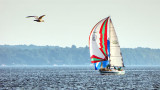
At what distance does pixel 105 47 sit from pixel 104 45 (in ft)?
1.66

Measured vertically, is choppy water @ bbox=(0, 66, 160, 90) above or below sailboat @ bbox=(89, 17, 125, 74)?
below

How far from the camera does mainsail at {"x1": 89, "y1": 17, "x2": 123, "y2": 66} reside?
338ft

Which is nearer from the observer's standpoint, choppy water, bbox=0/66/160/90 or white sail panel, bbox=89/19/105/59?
choppy water, bbox=0/66/160/90

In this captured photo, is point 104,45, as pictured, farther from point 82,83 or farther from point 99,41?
point 82,83

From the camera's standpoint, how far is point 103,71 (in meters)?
103

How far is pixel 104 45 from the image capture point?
342 ft

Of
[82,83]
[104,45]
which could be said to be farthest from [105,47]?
[82,83]

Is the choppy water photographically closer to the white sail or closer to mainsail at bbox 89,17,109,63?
the white sail

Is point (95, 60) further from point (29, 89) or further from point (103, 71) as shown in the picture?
point (29, 89)

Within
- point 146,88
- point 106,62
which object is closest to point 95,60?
point 106,62

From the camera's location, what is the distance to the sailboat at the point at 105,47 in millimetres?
102988

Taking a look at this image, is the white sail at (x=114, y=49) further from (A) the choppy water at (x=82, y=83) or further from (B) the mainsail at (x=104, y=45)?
(A) the choppy water at (x=82, y=83)

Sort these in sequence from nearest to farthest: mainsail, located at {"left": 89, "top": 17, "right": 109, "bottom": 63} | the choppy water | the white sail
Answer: the choppy water < mainsail, located at {"left": 89, "top": 17, "right": 109, "bottom": 63} < the white sail

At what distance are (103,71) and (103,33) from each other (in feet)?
26.9
